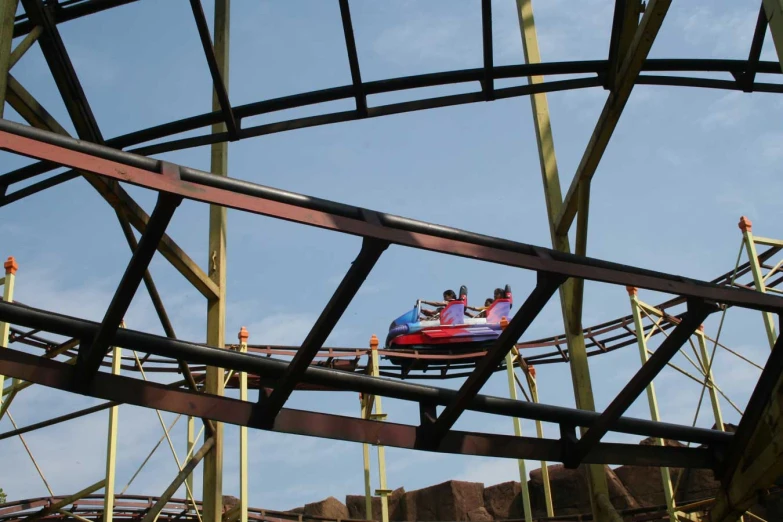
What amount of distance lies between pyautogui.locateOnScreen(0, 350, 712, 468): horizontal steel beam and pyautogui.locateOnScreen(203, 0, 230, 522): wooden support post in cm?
108

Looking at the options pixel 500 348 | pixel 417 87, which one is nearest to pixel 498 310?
pixel 417 87

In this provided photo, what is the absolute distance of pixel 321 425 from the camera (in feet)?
15.2

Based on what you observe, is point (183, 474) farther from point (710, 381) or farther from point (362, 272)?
point (710, 381)

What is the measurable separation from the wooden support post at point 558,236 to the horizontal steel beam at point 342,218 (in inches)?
62.6

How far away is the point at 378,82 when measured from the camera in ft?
22.5

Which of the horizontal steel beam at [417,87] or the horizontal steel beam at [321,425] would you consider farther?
the horizontal steel beam at [417,87]

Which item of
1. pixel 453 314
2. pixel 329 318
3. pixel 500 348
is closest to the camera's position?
pixel 329 318

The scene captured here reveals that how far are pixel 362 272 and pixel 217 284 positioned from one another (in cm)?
235

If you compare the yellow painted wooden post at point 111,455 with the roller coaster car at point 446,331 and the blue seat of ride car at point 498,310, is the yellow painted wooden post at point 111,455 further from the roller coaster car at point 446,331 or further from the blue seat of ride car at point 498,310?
the blue seat of ride car at point 498,310

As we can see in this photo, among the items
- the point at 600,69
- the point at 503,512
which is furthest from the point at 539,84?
the point at 503,512

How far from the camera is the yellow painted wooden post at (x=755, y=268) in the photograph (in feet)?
34.1

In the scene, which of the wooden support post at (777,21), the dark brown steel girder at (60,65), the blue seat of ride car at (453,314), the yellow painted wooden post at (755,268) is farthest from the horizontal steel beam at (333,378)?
the blue seat of ride car at (453,314)

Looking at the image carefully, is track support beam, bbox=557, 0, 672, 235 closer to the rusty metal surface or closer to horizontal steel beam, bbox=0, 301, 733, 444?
horizontal steel beam, bbox=0, 301, 733, 444

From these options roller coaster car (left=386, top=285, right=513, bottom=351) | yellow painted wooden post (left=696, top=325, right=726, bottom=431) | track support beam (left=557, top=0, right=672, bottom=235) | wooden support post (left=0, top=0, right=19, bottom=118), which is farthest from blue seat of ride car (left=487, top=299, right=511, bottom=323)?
wooden support post (left=0, top=0, right=19, bottom=118)
